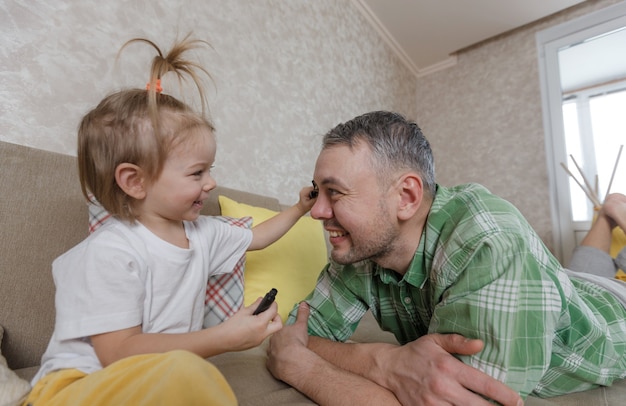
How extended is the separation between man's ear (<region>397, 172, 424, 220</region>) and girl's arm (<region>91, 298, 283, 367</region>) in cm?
40

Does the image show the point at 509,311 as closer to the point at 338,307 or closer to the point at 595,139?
the point at 338,307

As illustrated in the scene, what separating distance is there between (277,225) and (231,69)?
35.4 inches

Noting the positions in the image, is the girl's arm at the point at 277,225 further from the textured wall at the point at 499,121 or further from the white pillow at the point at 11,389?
the textured wall at the point at 499,121

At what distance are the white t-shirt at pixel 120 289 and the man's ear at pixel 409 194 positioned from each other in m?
0.48

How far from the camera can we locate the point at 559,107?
266cm

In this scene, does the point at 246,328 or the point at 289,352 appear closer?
the point at 246,328

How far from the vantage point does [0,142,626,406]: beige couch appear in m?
0.75

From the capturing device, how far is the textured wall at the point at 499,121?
2.73 metres

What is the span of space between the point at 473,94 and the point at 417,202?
2.72 metres

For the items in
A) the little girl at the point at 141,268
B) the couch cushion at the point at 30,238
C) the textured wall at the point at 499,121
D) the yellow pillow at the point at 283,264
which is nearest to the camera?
the little girl at the point at 141,268

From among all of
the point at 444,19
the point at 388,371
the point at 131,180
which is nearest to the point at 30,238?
the point at 131,180

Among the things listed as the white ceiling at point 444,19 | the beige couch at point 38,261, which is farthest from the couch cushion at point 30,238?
the white ceiling at point 444,19

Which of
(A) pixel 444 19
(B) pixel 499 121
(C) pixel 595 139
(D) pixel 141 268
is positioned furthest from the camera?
(B) pixel 499 121

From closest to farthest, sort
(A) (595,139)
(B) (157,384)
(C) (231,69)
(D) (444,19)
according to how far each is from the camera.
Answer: (B) (157,384) < (C) (231,69) < (A) (595,139) < (D) (444,19)
